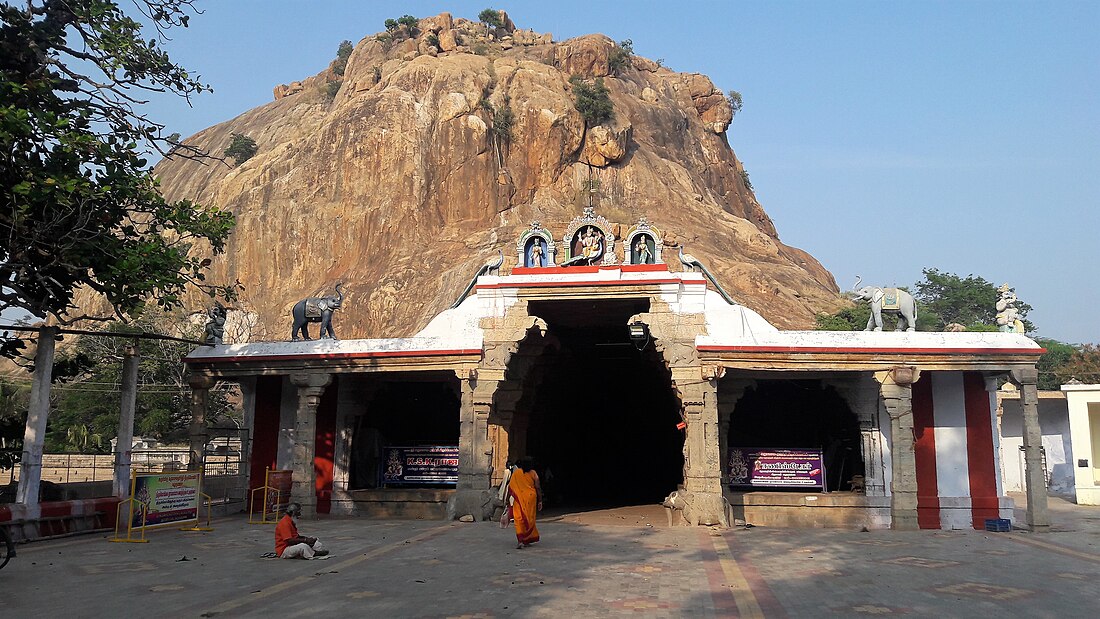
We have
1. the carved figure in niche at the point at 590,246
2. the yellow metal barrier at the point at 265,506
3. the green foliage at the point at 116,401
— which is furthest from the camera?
the green foliage at the point at 116,401

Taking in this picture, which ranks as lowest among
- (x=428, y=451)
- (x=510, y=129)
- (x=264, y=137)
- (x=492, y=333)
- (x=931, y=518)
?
(x=931, y=518)

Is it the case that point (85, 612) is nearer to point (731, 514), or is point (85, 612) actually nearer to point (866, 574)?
point (866, 574)

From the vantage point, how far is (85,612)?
7379 millimetres

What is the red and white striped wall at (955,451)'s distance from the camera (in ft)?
52.6

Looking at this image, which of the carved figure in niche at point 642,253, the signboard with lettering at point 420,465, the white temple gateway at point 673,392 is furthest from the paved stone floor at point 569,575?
the carved figure in niche at point 642,253

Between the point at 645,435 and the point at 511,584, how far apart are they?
1793 centimetres

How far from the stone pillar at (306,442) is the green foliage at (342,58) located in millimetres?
70716

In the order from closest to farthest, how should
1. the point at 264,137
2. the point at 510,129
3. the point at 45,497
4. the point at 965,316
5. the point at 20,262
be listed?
the point at 20,262 → the point at 45,497 → the point at 510,129 → the point at 965,316 → the point at 264,137

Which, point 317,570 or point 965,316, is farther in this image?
point 965,316

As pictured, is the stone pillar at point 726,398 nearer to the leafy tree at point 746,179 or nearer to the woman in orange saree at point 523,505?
the woman in orange saree at point 523,505

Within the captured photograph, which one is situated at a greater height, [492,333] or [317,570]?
[492,333]

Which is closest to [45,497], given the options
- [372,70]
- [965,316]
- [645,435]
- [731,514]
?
[731,514]

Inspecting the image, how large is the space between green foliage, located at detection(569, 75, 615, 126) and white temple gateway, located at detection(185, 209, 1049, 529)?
44857mm

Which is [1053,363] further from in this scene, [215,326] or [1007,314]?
[215,326]
